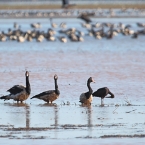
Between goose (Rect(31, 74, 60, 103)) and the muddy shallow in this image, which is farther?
goose (Rect(31, 74, 60, 103))

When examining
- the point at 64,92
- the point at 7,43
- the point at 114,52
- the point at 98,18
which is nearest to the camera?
the point at 64,92

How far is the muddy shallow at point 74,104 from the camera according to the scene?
10688 millimetres

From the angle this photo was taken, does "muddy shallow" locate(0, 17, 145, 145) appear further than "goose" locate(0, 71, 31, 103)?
No

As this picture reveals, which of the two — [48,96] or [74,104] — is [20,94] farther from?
[74,104]

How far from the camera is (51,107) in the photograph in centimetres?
1402

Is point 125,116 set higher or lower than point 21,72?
lower

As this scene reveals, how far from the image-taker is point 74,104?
566 inches

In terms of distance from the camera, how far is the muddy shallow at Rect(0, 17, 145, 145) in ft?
35.1

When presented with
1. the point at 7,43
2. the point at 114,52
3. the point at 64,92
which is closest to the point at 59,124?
the point at 64,92

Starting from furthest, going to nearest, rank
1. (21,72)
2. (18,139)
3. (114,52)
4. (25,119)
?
(114,52) → (21,72) → (25,119) → (18,139)

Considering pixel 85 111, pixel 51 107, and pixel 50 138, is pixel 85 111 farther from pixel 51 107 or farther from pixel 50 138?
pixel 50 138

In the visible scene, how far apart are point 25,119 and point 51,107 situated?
1.79m

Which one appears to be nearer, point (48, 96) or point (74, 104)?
point (74, 104)

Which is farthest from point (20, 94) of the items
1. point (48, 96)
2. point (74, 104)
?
point (74, 104)
